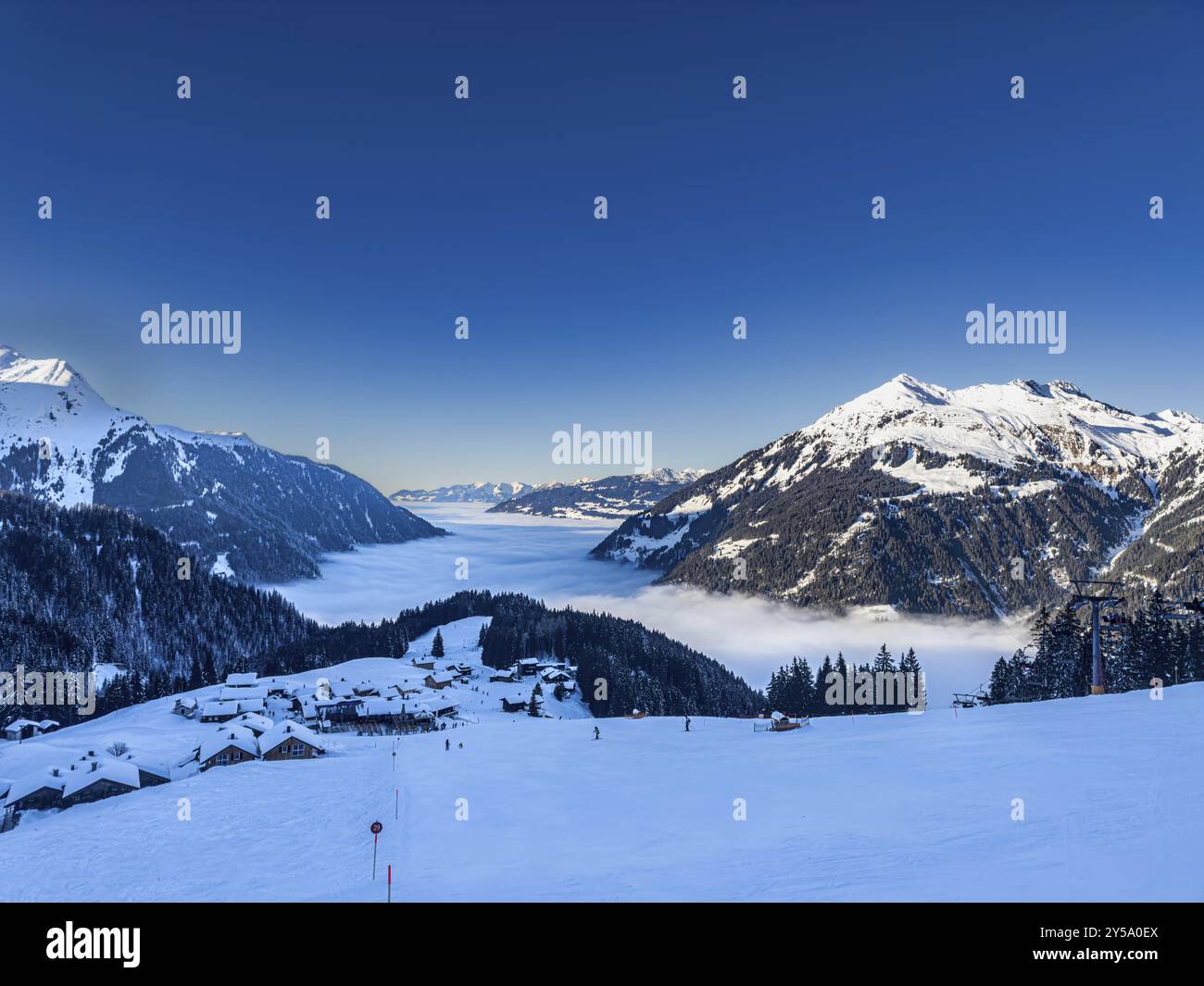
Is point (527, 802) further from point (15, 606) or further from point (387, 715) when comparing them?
point (15, 606)

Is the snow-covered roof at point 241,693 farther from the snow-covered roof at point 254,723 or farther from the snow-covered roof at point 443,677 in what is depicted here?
the snow-covered roof at point 443,677

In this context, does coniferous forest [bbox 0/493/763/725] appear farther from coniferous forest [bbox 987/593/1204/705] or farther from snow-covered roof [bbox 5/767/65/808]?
snow-covered roof [bbox 5/767/65/808]

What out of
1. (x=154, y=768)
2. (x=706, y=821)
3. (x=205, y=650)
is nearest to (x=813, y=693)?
(x=154, y=768)

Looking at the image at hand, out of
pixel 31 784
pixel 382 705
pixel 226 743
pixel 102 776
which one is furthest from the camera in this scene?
pixel 382 705

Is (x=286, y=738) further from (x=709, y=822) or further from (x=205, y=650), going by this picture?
(x=205, y=650)

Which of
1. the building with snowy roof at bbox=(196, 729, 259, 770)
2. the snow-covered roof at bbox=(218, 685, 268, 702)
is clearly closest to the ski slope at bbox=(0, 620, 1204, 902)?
the building with snowy roof at bbox=(196, 729, 259, 770)

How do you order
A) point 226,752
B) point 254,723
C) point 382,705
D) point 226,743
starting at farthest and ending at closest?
point 382,705
point 254,723
point 226,743
point 226,752
